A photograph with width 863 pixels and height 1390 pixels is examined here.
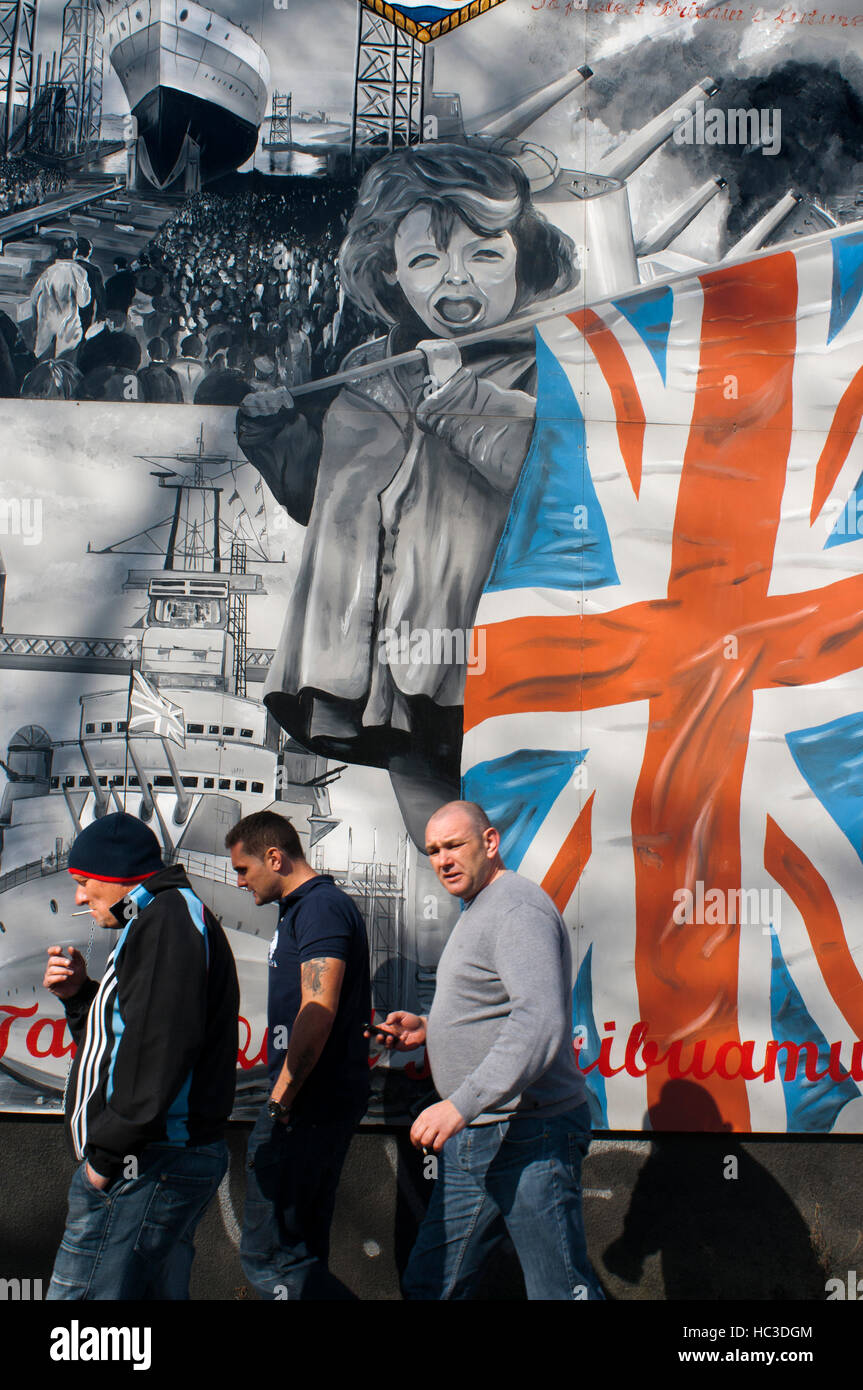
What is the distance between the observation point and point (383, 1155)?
4512 mm

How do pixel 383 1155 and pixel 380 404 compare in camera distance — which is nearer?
pixel 383 1155

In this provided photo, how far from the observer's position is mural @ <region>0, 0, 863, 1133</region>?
4672 mm

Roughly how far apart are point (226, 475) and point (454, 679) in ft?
4.52

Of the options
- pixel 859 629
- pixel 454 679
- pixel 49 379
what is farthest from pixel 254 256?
pixel 859 629

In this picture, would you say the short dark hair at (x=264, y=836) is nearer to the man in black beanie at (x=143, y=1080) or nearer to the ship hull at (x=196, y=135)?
the man in black beanie at (x=143, y=1080)

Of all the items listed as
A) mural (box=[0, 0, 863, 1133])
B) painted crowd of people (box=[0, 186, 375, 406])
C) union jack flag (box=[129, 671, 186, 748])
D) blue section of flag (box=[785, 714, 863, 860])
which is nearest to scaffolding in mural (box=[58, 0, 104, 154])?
mural (box=[0, 0, 863, 1133])

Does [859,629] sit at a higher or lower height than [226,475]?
lower

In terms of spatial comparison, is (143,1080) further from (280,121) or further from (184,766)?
(280,121)

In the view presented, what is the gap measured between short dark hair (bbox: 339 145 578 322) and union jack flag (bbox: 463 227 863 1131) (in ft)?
0.98

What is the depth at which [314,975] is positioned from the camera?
137 inches

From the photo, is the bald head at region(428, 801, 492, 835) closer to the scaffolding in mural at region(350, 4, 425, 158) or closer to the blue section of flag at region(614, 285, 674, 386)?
the blue section of flag at region(614, 285, 674, 386)

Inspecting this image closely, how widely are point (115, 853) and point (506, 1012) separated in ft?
4.03
